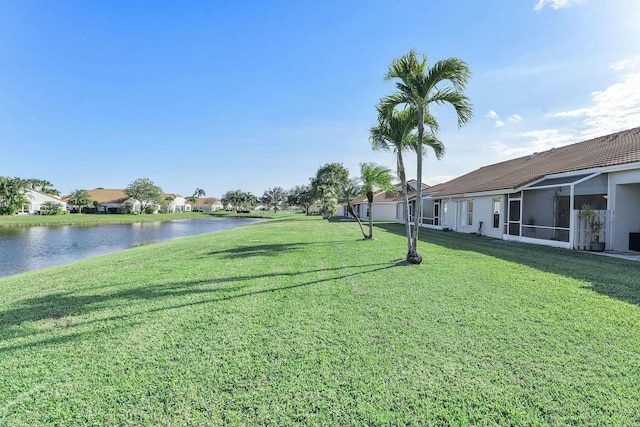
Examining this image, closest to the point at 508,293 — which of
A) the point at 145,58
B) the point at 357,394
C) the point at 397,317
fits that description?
the point at 397,317

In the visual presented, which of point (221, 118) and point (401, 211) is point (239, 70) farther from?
point (401, 211)

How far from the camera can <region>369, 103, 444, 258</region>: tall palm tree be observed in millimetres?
9734

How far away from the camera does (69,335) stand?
3752 millimetres

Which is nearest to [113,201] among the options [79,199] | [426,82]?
[79,199]

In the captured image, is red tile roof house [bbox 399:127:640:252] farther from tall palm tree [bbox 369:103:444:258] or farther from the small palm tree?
the small palm tree

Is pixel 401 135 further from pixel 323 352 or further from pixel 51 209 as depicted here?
pixel 51 209

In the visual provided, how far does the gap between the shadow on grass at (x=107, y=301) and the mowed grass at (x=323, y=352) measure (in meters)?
0.04

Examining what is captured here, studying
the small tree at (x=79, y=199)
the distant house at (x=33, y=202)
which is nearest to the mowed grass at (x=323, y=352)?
the distant house at (x=33, y=202)

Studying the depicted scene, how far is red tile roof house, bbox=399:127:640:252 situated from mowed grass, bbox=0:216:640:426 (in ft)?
17.4

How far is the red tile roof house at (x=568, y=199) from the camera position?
33.7 feet

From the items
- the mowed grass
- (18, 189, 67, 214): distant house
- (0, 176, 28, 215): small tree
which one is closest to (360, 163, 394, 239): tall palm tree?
the mowed grass

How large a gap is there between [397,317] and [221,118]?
27654 mm

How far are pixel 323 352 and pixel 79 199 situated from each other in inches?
3095

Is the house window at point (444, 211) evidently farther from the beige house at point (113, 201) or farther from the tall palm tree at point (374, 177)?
the beige house at point (113, 201)
